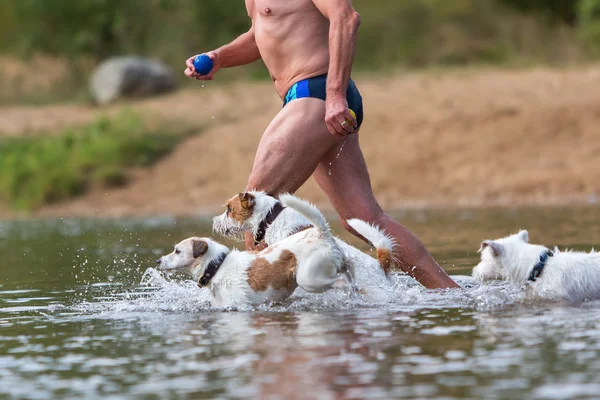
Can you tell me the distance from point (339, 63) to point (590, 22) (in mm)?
22722

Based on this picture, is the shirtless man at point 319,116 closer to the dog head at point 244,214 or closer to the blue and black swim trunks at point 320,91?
the blue and black swim trunks at point 320,91

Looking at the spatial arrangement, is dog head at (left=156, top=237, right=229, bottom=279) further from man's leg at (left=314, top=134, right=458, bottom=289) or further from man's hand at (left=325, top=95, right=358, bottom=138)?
man's hand at (left=325, top=95, right=358, bottom=138)

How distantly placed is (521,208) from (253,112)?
1037 centimetres

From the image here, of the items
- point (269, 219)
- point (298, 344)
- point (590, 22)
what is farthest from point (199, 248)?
point (590, 22)

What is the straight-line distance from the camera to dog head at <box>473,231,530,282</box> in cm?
802

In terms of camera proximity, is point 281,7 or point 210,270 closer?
point 210,270

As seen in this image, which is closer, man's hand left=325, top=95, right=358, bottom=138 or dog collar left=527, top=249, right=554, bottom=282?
man's hand left=325, top=95, right=358, bottom=138

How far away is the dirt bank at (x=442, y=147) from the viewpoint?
20.6 metres

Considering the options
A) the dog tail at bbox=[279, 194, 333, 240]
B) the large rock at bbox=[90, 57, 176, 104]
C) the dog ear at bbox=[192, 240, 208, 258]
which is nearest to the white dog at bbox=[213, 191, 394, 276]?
the dog tail at bbox=[279, 194, 333, 240]

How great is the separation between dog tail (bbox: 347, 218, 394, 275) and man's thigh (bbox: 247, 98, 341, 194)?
53 centimetres

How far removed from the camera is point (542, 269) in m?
7.88

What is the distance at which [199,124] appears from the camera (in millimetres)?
27594

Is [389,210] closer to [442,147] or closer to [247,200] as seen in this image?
[442,147]

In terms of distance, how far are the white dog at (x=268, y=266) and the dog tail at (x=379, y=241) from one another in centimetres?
1
